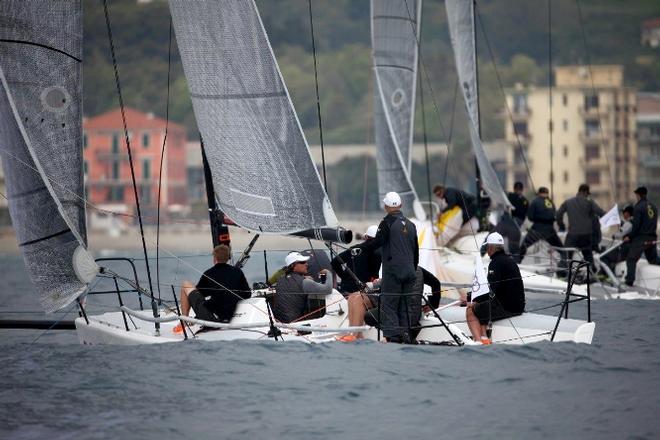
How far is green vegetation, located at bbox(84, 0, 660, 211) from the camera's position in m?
96.7

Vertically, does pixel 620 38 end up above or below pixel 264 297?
above

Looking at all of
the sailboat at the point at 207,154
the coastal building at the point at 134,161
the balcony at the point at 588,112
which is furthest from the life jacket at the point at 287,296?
the coastal building at the point at 134,161

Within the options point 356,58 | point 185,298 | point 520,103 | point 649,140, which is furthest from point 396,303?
point 356,58

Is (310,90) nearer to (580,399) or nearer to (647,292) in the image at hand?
(647,292)

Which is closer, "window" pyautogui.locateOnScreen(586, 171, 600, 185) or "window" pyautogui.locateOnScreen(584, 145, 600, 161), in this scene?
"window" pyautogui.locateOnScreen(586, 171, 600, 185)

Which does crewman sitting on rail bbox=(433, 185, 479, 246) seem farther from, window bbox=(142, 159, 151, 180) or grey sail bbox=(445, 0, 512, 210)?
window bbox=(142, 159, 151, 180)

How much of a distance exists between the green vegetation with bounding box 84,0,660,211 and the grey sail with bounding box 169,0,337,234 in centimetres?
7340

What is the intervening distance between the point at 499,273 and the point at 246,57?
295 centimetres

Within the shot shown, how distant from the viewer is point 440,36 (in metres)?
120

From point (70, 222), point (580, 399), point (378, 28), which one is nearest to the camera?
point (580, 399)

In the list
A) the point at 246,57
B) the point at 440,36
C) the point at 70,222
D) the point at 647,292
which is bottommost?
the point at 647,292

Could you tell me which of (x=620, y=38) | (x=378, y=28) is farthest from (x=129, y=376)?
(x=620, y=38)

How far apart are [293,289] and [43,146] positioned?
2.49 metres

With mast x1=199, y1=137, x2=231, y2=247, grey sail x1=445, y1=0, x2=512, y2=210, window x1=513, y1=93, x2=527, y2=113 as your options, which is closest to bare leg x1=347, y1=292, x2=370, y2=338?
mast x1=199, y1=137, x2=231, y2=247
